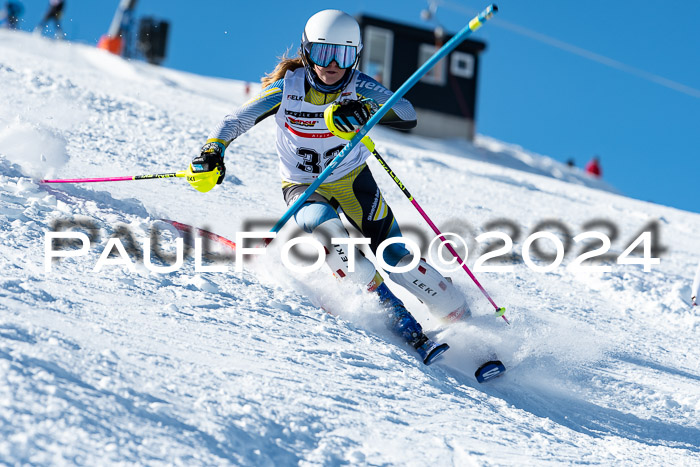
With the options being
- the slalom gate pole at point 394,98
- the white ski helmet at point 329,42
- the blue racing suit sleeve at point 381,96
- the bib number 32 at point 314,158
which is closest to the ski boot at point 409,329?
the slalom gate pole at point 394,98

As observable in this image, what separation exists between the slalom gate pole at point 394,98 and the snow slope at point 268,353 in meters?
0.50

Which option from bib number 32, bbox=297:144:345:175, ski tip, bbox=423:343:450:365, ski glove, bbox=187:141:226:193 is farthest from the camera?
bib number 32, bbox=297:144:345:175

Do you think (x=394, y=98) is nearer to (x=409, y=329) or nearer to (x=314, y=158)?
(x=314, y=158)

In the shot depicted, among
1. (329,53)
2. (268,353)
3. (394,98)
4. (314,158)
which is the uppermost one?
(329,53)

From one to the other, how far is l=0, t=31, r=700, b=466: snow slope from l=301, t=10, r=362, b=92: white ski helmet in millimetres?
1118

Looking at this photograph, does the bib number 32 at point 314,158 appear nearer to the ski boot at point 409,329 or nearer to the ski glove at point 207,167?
the ski glove at point 207,167

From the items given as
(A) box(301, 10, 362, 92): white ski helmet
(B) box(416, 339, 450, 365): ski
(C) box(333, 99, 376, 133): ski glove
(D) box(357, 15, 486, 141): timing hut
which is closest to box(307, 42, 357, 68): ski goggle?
(A) box(301, 10, 362, 92): white ski helmet

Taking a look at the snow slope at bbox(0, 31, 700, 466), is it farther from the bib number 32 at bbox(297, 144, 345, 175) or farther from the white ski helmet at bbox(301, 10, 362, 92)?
the white ski helmet at bbox(301, 10, 362, 92)

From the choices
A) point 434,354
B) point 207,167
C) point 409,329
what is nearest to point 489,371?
point 434,354

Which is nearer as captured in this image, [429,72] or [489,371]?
[489,371]

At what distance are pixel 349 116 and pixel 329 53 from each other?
39 centimetres

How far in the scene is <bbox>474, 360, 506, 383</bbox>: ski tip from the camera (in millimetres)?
3770

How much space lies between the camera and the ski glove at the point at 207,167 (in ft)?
13.2

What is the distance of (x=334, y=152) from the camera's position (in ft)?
13.9
